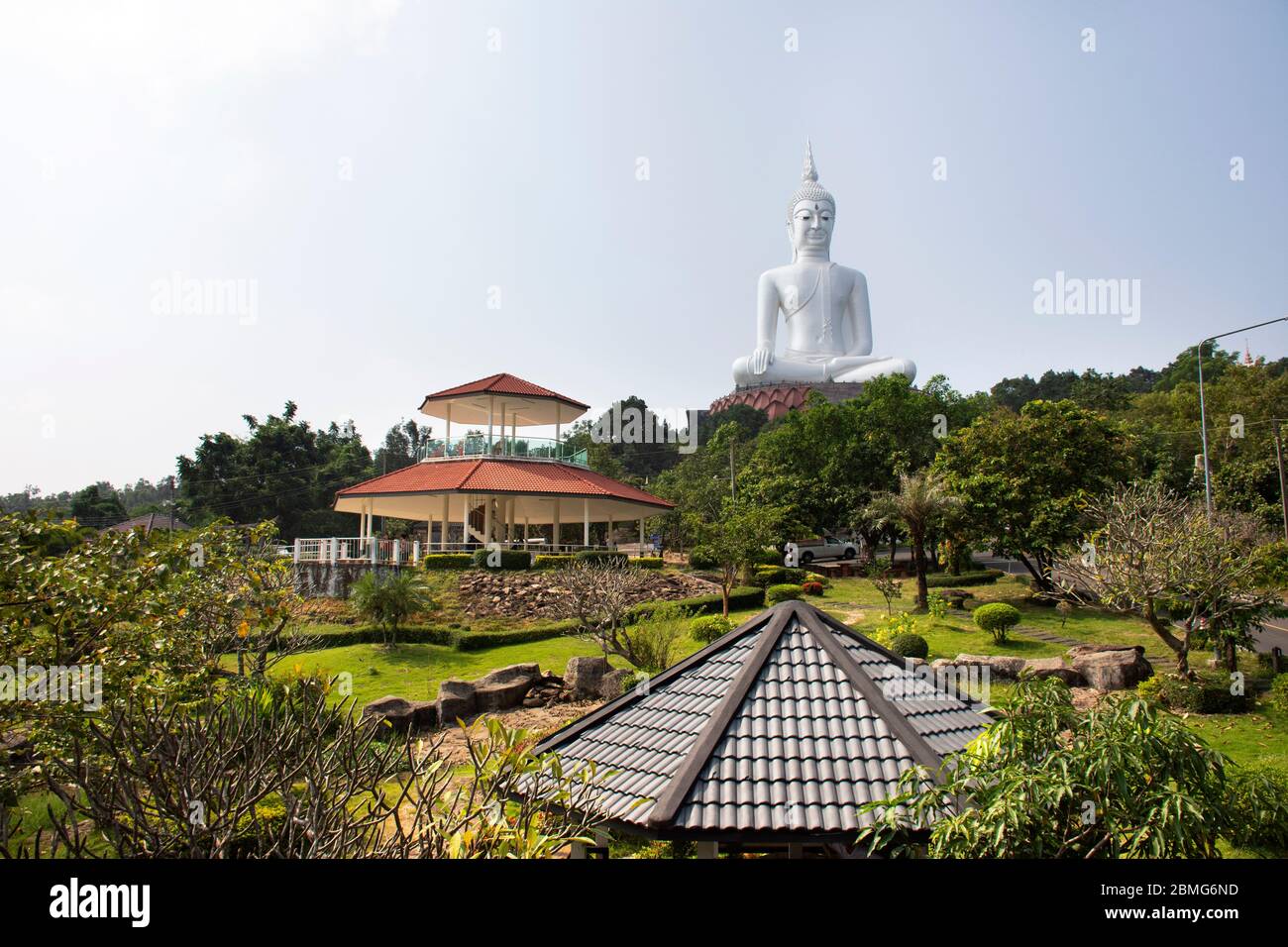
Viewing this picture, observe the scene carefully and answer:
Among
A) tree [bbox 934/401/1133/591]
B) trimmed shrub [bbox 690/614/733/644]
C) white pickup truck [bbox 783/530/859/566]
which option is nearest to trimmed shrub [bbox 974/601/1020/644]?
tree [bbox 934/401/1133/591]

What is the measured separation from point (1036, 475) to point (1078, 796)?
65.5ft

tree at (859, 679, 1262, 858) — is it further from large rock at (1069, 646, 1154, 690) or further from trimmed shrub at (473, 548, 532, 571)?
trimmed shrub at (473, 548, 532, 571)

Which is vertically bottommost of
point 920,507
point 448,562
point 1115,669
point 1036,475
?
point 1115,669

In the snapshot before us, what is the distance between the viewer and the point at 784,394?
179 ft

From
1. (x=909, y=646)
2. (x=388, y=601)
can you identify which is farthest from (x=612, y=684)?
(x=388, y=601)

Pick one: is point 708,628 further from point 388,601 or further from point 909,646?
point 388,601

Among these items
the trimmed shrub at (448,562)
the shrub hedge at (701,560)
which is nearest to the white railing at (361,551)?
the trimmed shrub at (448,562)

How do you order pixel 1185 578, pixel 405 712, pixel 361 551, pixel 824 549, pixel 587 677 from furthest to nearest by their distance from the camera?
1. pixel 824 549
2. pixel 361 551
3. pixel 587 677
4. pixel 405 712
5. pixel 1185 578

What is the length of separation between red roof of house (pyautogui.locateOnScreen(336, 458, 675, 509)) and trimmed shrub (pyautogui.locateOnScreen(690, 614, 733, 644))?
916 cm

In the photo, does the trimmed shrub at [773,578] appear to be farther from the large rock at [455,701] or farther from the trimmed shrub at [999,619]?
the large rock at [455,701]

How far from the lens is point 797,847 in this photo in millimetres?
6078

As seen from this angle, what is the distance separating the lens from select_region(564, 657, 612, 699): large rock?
14742 mm
